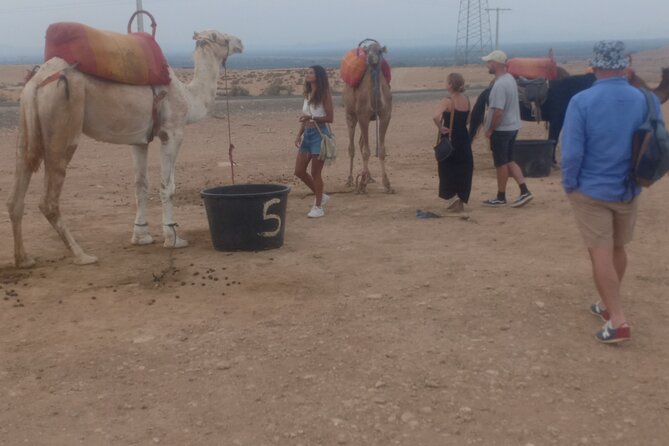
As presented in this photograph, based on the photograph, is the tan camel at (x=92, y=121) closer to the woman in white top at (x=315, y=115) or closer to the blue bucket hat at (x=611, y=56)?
the woman in white top at (x=315, y=115)

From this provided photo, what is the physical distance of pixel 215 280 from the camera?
633 cm

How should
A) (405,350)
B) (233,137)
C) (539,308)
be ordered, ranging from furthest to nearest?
(233,137) → (539,308) → (405,350)

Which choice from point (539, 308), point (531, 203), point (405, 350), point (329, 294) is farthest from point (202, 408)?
point (531, 203)

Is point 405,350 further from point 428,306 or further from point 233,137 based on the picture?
point 233,137

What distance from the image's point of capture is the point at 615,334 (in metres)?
4.95

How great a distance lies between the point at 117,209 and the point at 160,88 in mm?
2653

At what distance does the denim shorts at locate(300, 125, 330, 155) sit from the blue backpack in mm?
4219

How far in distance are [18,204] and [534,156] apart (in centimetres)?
728

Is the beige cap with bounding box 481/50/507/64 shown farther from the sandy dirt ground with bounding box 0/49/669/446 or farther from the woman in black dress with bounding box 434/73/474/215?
the sandy dirt ground with bounding box 0/49/669/446

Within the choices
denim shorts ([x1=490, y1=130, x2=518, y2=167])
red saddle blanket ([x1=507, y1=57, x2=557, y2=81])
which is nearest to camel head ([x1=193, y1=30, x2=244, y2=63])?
denim shorts ([x1=490, y1=130, x2=518, y2=167])

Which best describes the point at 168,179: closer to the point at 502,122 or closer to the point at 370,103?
the point at 370,103

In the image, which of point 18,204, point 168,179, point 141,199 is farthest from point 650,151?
point 18,204

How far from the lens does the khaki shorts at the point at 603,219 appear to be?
4.90m

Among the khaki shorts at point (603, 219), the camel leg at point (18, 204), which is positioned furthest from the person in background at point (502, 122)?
the camel leg at point (18, 204)
